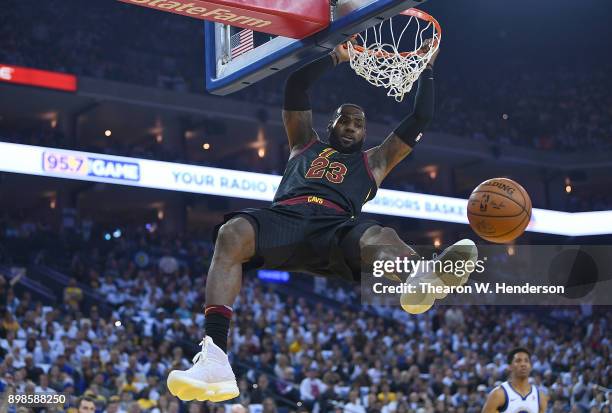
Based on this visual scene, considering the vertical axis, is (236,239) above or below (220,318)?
above

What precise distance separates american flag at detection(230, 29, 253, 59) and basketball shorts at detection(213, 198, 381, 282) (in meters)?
1.29

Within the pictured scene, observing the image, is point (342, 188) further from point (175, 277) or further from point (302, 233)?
point (175, 277)

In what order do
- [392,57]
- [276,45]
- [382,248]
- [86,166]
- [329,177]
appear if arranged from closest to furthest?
→ [382,248], [329,177], [276,45], [392,57], [86,166]

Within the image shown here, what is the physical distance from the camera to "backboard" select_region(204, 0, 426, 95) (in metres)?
4.93

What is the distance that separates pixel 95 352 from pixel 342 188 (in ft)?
26.6

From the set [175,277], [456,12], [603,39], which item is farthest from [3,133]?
[603,39]

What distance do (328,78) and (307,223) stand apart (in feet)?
67.3

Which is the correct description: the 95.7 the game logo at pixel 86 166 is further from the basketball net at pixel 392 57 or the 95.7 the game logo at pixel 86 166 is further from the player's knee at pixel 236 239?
the player's knee at pixel 236 239

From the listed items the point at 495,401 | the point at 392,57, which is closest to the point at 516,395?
the point at 495,401

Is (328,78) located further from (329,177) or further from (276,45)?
(329,177)

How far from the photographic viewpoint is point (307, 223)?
4.77m

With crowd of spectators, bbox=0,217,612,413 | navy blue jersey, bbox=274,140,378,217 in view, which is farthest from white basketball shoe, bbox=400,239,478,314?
crowd of spectators, bbox=0,217,612,413

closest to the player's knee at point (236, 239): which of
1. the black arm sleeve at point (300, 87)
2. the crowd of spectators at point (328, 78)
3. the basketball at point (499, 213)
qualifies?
the black arm sleeve at point (300, 87)

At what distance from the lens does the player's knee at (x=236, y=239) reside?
4559 millimetres
